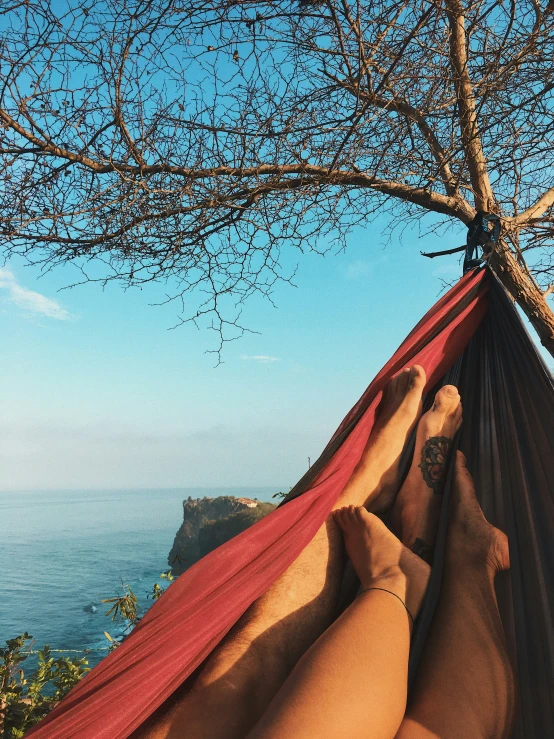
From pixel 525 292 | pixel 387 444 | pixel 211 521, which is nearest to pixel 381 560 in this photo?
pixel 387 444

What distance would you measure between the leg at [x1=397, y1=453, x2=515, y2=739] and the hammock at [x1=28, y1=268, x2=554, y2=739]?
4 centimetres

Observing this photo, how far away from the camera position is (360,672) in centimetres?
98

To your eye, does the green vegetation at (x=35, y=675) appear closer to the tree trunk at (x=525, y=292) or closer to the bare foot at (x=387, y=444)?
the bare foot at (x=387, y=444)

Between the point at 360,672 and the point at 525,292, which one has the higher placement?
the point at 525,292

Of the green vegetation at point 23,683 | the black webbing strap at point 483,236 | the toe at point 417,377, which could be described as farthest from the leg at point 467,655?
the green vegetation at point 23,683

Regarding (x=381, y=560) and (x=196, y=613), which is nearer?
(x=196, y=613)

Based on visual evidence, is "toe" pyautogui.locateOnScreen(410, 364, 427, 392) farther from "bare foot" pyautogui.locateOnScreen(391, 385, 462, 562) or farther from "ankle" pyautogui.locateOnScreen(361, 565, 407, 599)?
"ankle" pyautogui.locateOnScreen(361, 565, 407, 599)

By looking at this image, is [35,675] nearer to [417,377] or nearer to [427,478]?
[427,478]

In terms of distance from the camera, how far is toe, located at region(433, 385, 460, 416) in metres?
1.75

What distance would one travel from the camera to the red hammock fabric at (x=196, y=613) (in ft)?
3.05

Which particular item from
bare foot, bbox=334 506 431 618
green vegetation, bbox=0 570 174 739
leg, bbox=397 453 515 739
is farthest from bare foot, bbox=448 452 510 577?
green vegetation, bbox=0 570 174 739

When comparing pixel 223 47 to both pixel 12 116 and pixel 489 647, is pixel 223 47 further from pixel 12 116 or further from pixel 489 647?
pixel 489 647

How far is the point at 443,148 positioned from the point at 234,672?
3028 millimetres

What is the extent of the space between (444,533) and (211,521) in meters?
11.0
